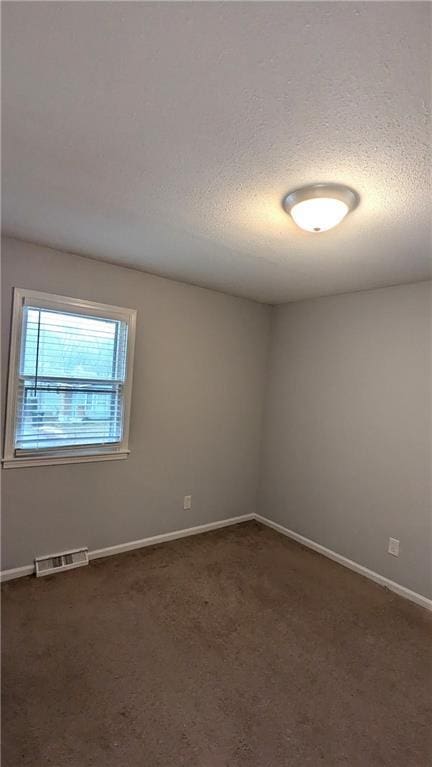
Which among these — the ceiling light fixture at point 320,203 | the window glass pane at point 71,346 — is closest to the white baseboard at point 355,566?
the window glass pane at point 71,346

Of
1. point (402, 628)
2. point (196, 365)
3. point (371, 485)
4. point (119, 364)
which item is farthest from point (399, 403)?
point (119, 364)

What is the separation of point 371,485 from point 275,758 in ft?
6.51

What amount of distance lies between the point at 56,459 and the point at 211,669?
170 centimetres

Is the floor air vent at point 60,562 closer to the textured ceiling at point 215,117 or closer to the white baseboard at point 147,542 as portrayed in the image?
the white baseboard at point 147,542

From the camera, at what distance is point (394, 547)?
9.48 ft

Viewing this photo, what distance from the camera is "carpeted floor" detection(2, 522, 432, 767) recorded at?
1.55 metres

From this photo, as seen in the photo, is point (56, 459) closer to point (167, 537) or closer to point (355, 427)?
point (167, 537)

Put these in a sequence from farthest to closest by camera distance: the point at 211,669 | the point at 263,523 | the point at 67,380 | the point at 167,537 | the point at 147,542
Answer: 1. the point at 263,523
2. the point at 167,537
3. the point at 147,542
4. the point at 67,380
5. the point at 211,669

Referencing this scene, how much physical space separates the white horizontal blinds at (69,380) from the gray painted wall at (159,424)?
0.50 ft

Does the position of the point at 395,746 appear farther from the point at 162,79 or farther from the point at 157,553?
the point at 162,79

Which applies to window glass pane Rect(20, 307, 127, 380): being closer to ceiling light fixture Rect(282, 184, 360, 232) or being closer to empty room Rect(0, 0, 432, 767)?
empty room Rect(0, 0, 432, 767)

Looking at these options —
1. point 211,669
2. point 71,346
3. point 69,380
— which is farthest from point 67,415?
point 211,669

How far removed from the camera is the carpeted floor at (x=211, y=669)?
155 centimetres

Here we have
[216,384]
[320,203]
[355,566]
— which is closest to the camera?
[320,203]
